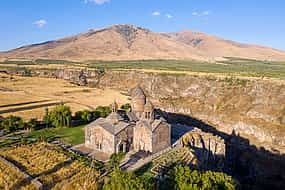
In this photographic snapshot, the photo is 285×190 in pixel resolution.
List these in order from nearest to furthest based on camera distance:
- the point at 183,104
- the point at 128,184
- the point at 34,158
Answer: the point at 128,184, the point at 34,158, the point at 183,104

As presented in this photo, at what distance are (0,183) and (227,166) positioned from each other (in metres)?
32.0

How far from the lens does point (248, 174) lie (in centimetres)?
4800

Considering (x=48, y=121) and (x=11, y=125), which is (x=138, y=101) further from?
(x=11, y=125)

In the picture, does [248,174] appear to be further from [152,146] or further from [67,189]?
[67,189]

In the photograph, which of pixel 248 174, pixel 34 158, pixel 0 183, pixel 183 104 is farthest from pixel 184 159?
pixel 183 104

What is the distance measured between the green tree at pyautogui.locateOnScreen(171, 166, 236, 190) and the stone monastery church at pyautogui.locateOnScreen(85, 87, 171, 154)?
11.4m

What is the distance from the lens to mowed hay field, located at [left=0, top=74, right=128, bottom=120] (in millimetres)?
73375

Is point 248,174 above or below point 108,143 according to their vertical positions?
below

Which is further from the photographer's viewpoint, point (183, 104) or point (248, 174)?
point (183, 104)

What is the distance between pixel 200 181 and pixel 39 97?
3003 inches

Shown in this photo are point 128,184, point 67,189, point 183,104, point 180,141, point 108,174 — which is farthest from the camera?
point 183,104

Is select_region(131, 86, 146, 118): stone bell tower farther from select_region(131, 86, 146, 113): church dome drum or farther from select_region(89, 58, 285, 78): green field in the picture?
select_region(89, 58, 285, 78): green field

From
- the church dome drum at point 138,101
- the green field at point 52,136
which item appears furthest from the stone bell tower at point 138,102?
the green field at point 52,136

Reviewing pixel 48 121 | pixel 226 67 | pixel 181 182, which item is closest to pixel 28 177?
pixel 181 182
